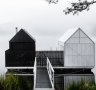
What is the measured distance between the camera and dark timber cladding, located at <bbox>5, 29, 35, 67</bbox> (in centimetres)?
3847

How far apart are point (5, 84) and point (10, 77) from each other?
19.1 inches

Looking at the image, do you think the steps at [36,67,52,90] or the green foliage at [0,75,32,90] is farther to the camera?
the steps at [36,67,52,90]

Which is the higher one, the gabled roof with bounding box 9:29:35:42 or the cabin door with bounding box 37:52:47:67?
the gabled roof with bounding box 9:29:35:42

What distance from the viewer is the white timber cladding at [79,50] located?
124 ft

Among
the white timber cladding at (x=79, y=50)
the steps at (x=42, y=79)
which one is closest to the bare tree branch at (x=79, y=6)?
the steps at (x=42, y=79)

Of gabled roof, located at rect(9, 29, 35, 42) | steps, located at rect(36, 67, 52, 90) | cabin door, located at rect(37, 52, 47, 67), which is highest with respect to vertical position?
gabled roof, located at rect(9, 29, 35, 42)

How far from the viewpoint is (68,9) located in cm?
1673

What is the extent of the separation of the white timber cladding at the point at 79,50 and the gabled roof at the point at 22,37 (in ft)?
11.9

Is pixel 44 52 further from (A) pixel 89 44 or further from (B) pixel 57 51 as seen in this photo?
(A) pixel 89 44

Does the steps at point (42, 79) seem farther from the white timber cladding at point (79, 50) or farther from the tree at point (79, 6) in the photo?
the tree at point (79, 6)

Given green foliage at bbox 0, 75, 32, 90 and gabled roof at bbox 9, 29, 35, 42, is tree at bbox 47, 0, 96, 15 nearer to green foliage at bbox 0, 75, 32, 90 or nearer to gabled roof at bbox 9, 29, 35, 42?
green foliage at bbox 0, 75, 32, 90

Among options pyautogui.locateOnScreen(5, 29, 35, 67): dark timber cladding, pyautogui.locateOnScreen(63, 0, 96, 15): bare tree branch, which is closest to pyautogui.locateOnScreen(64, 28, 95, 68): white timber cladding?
pyautogui.locateOnScreen(5, 29, 35, 67): dark timber cladding

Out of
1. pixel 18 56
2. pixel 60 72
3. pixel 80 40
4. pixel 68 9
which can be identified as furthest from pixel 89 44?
pixel 68 9

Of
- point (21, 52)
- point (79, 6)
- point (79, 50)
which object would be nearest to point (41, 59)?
point (21, 52)
